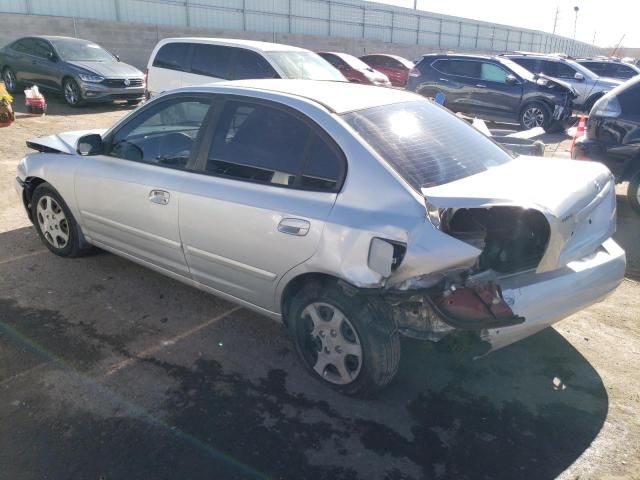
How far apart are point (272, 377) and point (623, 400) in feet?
6.86

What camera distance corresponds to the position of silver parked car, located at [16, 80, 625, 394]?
8.63 ft

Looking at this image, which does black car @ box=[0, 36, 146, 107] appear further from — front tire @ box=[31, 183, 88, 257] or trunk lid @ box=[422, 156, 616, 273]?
trunk lid @ box=[422, 156, 616, 273]

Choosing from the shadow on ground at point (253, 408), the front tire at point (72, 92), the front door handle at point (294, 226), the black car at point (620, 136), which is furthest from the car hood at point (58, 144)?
the front tire at point (72, 92)

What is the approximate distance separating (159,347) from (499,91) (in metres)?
11.2

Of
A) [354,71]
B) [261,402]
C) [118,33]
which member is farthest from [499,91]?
[118,33]

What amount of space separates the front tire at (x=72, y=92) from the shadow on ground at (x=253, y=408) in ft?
31.4

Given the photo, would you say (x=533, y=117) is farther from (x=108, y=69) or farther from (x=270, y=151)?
(x=270, y=151)

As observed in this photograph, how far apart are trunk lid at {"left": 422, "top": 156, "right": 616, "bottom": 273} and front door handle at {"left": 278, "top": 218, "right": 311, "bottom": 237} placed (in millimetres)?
676

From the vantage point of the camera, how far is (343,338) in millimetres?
2924

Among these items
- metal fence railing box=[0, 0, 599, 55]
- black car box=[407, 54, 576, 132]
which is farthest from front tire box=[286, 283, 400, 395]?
metal fence railing box=[0, 0, 599, 55]

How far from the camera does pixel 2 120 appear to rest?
32.9ft

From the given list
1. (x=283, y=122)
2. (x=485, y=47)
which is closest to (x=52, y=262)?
(x=283, y=122)

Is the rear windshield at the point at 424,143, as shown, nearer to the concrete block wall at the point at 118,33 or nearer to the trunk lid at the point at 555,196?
the trunk lid at the point at 555,196

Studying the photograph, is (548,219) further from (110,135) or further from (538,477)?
(110,135)
